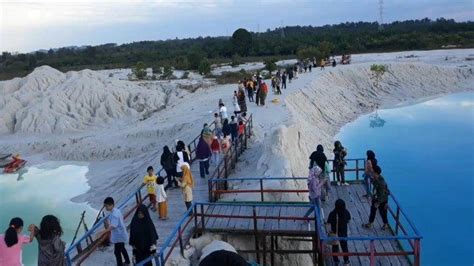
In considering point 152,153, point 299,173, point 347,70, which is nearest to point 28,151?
point 152,153

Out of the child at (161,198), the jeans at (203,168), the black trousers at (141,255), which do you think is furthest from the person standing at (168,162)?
the black trousers at (141,255)

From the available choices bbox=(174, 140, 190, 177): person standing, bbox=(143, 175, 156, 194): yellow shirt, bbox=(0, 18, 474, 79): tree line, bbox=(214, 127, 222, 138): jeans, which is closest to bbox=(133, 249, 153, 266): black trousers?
bbox=(143, 175, 156, 194): yellow shirt

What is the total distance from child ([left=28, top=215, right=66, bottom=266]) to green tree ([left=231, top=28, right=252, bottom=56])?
77.1 m

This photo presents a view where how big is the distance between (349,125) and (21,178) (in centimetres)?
2088

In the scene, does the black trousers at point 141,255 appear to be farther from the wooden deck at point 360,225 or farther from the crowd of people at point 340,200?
the crowd of people at point 340,200

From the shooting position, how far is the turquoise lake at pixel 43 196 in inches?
683

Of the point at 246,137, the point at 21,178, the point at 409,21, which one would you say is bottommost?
the point at 21,178

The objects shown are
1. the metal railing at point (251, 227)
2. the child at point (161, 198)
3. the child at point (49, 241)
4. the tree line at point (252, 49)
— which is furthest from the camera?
the tree line at point (252, 49)

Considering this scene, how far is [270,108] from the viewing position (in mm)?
25312

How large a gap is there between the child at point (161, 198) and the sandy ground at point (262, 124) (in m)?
3.52

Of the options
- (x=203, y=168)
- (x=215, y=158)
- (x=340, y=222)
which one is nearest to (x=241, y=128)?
(x=215, y=158)

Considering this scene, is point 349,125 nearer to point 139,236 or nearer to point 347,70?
point 347,70

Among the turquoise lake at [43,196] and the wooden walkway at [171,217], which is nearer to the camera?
the wooden walkway at [171,217]

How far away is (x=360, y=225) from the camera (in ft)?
34.8
